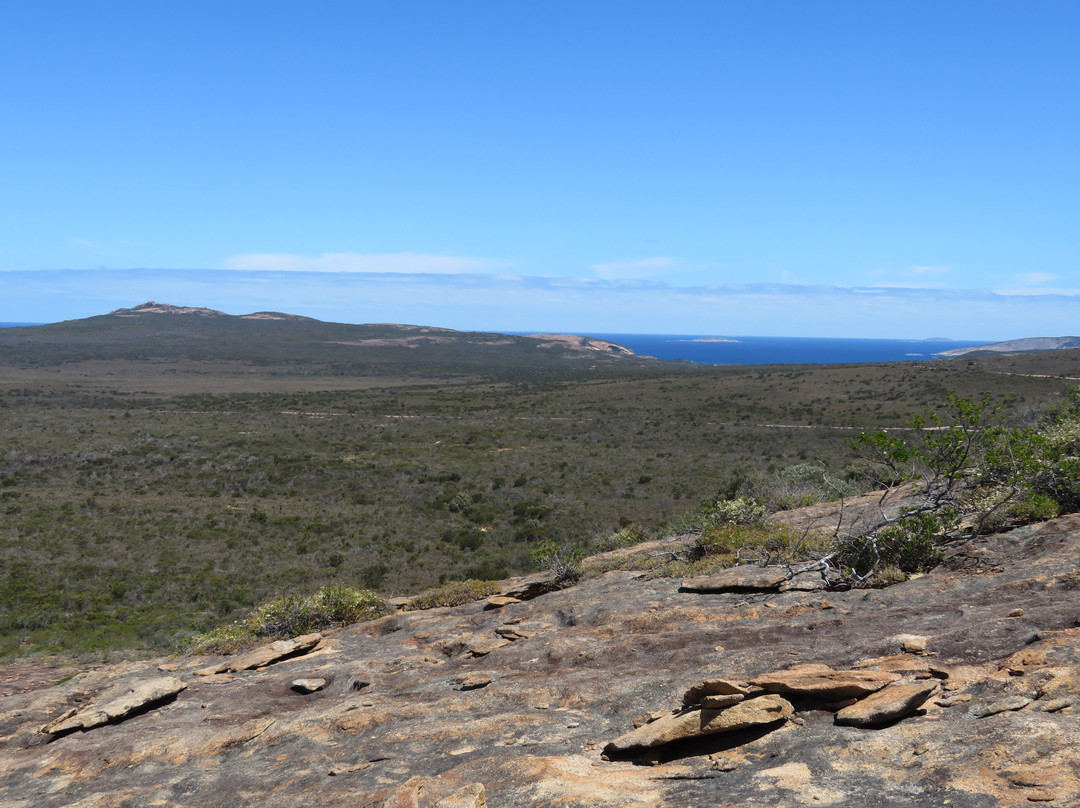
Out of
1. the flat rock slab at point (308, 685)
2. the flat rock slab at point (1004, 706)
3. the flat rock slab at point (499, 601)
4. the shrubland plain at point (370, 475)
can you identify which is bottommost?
the shrubland plain at point (370, 475)

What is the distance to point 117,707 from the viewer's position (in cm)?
874

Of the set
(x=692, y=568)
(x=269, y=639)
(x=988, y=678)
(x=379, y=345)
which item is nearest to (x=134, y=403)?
(x=269, y=639)

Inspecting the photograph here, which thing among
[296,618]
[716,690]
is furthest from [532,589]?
[716,690]

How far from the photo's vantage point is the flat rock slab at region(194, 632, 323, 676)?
10.4m

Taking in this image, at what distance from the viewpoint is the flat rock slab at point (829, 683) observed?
5527 millimetres

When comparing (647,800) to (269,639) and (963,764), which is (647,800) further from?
(269,639)

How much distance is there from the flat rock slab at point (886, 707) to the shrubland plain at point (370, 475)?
15.2 ft

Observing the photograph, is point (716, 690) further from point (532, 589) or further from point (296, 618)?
point (296, 618)

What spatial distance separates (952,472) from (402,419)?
5494 centimetres

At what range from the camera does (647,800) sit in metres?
4.66

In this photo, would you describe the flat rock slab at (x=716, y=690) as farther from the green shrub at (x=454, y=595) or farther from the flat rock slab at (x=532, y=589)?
the green shrub at (x=454, y=595)

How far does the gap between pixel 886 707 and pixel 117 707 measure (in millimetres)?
9544

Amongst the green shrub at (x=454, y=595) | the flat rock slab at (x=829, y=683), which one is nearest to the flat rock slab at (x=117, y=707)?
the green shrub at (x=454, y=595)

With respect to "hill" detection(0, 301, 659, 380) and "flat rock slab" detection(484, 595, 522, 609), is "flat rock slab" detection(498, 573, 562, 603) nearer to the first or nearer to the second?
"flat rock slab" detection(484, 595, 522, 609)
